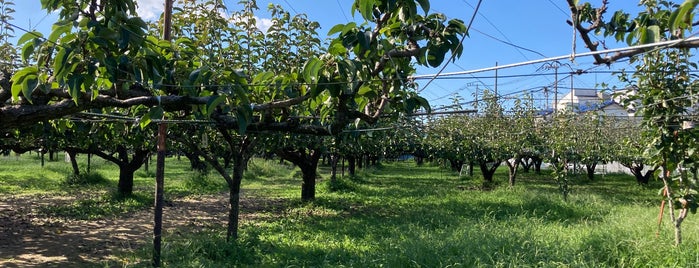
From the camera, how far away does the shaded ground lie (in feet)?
22.8

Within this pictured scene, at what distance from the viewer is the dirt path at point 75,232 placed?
6.92m

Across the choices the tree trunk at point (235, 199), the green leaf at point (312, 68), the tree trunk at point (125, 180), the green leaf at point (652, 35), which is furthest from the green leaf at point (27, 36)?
the tree trunk at point (125, 180)

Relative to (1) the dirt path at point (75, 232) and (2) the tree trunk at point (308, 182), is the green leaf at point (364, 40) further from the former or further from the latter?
(2) the tree trunk at point (308, 182)

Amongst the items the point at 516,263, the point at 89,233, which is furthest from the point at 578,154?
the point at 89,233

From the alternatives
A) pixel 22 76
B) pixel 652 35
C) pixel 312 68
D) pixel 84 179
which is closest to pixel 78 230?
pixel 22 76

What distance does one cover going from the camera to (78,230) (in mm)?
8938

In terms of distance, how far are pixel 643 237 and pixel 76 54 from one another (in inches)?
255

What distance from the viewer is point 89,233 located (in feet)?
28.5

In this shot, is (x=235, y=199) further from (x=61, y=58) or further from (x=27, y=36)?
(x=61, y=58)

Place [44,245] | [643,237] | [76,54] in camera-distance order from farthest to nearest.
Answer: [44,245]
[643,237]
[76,54]

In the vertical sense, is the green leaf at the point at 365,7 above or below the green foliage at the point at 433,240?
above

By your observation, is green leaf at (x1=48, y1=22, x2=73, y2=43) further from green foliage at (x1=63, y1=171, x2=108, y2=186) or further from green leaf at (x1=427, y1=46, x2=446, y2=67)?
green foliage at (x1=63, y1=171, x2=108, y2=186)

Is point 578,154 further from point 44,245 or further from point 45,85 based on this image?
point 45,85

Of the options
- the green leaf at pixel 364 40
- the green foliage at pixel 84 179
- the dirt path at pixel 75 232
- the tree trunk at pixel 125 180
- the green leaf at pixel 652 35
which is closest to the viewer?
the green leaf at pixel 652 35
